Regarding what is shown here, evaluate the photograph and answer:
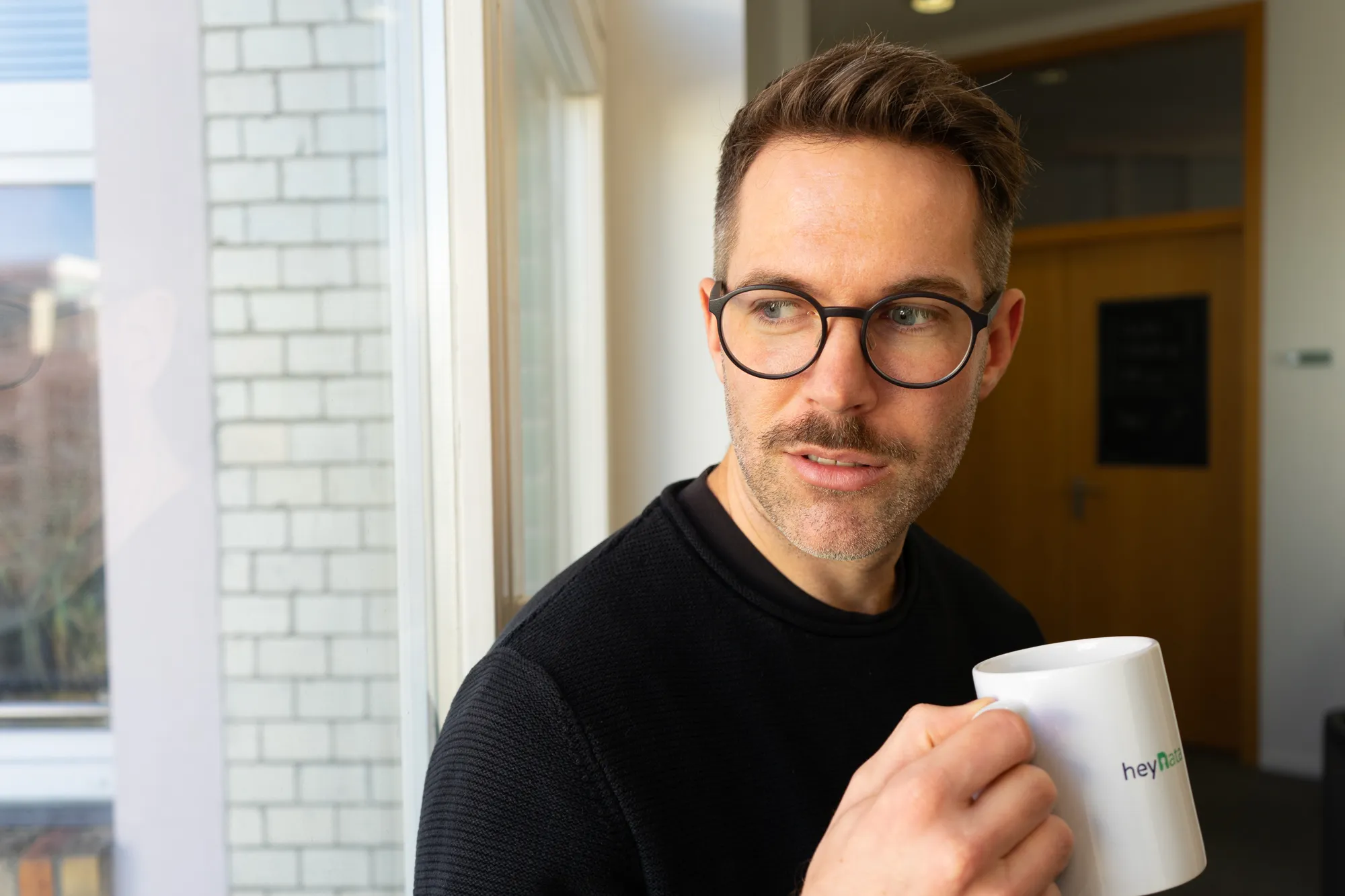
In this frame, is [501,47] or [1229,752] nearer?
[501,47]

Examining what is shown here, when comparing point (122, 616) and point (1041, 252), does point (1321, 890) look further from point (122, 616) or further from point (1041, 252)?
point (122, 616)

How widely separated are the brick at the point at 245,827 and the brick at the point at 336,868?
8 centimetres

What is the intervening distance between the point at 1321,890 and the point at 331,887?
336 cm

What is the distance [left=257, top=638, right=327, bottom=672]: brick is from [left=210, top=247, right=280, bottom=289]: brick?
0.87 feet

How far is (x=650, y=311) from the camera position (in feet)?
7.78

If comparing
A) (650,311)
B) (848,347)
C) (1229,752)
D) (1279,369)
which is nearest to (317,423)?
(848,347)

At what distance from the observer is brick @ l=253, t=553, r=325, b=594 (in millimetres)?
732

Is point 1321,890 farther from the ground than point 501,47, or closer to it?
closer to it

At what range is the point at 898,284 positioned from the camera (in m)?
0.92

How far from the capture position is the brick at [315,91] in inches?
30.6

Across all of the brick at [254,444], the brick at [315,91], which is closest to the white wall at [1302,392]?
the brick at [315,91]

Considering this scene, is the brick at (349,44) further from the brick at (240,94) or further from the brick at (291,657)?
the brick at (291,657)

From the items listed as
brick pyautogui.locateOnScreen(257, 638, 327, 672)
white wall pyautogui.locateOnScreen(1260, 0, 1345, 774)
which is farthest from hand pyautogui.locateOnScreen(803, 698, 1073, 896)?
white wall pyautogui.locateOnScreen(1260, 0, 1345, 774)

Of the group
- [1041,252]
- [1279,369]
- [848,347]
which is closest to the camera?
[848,347]
